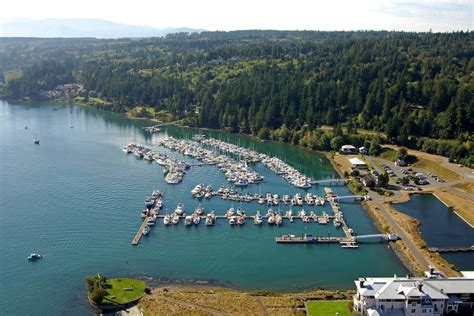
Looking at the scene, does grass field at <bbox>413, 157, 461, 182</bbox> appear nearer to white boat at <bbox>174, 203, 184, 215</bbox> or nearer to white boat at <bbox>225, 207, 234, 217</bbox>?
white boat at <bbox>225, 207, 234, 217</bbox>

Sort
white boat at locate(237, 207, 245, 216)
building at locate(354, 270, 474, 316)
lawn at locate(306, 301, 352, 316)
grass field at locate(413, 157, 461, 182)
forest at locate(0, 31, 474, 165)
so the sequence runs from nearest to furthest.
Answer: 1. building at locate(354, 270, 474, 316)
2. lawn at locate(306, 301, 352, 316)
3. white boat at locate(237, 207, 245, 216)
4. grass field at locate(413, 157, 461, 182)
5. forest at locate(0, 31, 474, 165)

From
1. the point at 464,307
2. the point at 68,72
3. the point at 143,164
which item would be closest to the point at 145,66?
the point at 68,72

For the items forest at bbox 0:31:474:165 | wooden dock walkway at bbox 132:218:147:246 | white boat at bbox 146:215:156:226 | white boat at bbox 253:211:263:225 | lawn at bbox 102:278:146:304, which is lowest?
lawn at bbox 102:278:146:304

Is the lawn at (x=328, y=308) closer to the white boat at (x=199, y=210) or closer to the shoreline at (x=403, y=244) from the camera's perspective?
the shoreline at (x=403, y=244)

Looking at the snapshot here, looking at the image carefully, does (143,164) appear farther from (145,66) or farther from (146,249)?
(145,66)

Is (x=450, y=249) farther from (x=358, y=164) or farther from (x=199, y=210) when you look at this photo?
(x=358, y=164)

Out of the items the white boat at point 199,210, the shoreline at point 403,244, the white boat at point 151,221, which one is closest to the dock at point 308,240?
the shoreline at point 403,244

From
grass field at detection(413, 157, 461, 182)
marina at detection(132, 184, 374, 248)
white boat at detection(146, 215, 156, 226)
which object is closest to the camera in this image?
marina at detection(132, 184, 374, 248)

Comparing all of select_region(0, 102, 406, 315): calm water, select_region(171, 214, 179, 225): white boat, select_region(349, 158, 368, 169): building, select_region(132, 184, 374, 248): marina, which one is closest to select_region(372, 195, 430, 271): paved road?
select_region(0, 102, 406, 315): calm water
